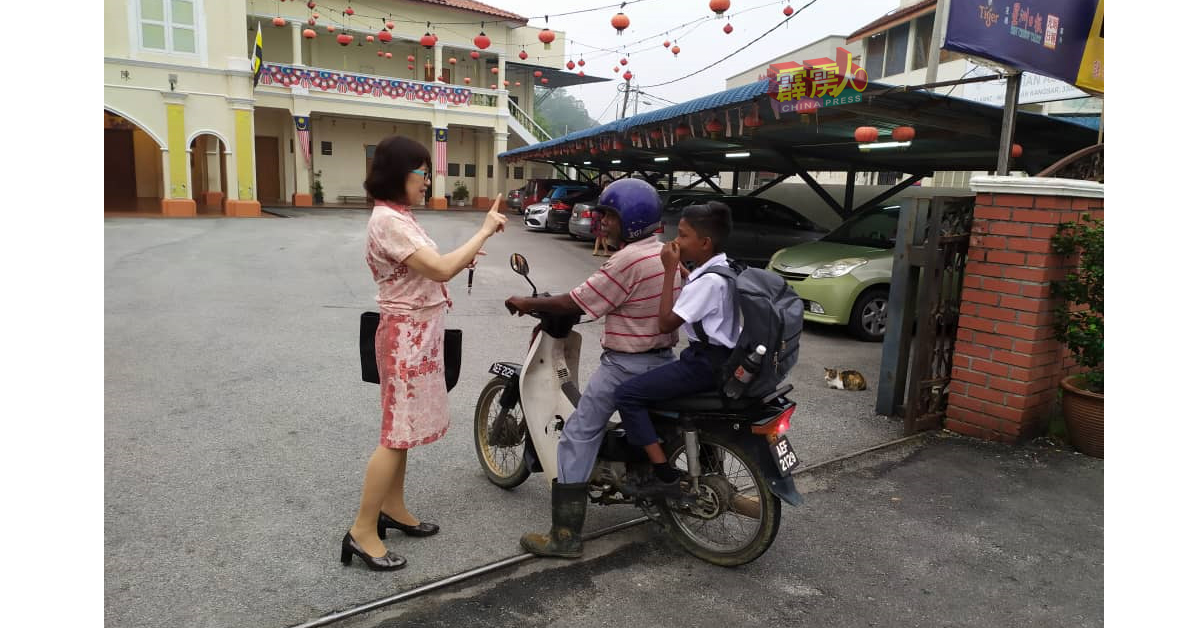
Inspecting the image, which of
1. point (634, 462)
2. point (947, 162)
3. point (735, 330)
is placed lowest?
point (634, 462)

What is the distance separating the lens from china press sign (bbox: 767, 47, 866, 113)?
741 centimetres

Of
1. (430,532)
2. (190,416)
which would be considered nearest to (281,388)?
(190,416)

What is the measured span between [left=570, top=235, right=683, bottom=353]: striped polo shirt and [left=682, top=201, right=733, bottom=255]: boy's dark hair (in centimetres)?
20

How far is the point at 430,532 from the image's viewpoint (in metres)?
3.40

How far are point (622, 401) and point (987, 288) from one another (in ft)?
9.81

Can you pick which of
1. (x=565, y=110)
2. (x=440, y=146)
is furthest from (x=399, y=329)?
(x=565, y=110)

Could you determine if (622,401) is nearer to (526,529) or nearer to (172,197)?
(526,529)

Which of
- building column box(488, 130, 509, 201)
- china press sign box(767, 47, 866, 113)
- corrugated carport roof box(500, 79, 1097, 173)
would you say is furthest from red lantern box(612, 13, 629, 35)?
building column box(488, 130, 509, 201)

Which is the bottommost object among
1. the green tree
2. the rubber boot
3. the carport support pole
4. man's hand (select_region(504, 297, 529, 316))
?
the rubber boot

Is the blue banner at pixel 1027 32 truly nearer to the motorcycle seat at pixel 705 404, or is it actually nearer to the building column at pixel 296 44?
the motorcycle seat at pixel 705 404

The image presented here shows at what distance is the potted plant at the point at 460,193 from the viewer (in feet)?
108

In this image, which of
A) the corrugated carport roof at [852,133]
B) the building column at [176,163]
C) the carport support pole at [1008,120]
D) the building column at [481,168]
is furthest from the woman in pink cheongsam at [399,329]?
the building column at [481,168]

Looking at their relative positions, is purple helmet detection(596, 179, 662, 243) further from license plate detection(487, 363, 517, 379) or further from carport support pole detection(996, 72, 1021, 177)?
carport support pole detection(996, 72, 1021, 177)

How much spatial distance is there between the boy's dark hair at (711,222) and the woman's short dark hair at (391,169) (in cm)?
111
